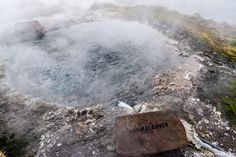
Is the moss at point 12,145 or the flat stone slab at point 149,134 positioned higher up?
the flat stone slab at point 149,134

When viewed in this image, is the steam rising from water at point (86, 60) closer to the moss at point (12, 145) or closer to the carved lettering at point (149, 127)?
the moss at point (12, 145)

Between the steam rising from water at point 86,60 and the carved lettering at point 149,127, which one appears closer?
the carved lettering at point 149,127

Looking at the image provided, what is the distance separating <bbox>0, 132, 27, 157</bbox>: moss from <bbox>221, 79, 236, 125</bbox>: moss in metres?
4.94

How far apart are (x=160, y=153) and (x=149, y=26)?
7.35 m

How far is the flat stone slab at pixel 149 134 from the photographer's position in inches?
207

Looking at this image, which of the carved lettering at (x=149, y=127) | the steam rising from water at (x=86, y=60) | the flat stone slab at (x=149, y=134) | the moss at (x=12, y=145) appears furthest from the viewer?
the steam rising from water at (x=86, y=60)

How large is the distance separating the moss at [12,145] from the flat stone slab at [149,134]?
2099 millimetres

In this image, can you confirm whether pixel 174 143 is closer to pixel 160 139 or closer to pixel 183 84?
pixel 160 139

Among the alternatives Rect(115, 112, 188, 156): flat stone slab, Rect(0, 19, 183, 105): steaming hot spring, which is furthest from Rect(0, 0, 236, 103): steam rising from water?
Rect(115, 112, 188, 156): flat stone slab

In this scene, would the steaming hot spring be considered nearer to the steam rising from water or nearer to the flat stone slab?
the steam rising from water

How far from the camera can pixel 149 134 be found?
18.0 feet

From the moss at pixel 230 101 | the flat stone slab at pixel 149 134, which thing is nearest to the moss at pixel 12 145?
the flat stone slab at pixel 149 134

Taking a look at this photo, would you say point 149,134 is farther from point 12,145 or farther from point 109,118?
point 12,145

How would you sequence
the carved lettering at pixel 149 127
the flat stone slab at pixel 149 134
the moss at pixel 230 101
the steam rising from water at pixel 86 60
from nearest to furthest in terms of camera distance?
the flat stone slab at pixel 149 134, the carved lettering at pixel 149 127, the moss at pixel 230 101, the steam rising from water at pixel 86 60
